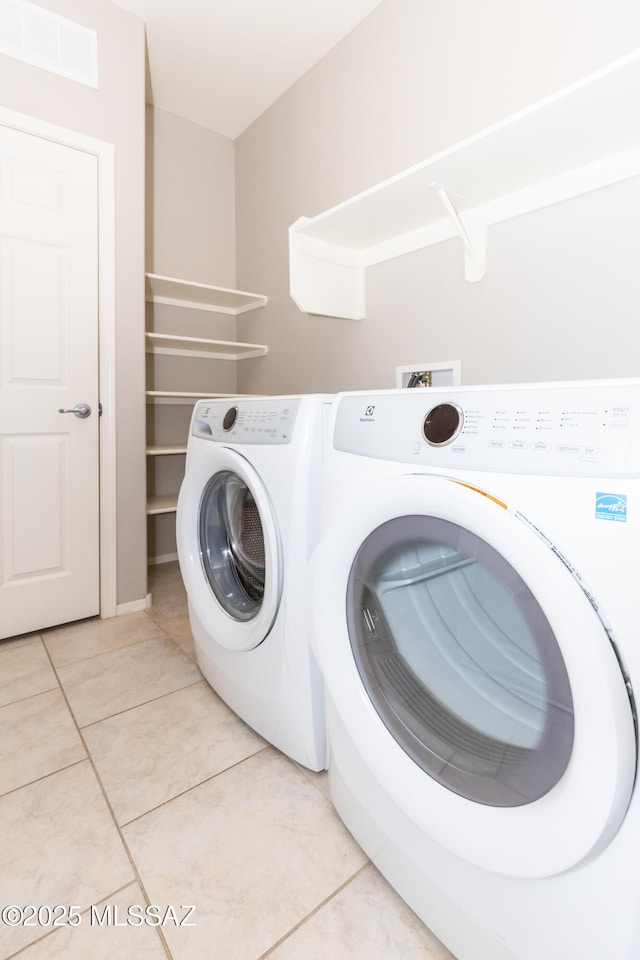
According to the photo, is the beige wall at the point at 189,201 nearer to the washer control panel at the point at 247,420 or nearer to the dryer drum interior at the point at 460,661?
the washer control panel at the point at 247,420

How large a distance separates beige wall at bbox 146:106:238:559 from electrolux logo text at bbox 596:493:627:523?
252cm

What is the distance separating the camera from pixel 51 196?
6.18 ft

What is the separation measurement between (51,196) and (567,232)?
1836 mm

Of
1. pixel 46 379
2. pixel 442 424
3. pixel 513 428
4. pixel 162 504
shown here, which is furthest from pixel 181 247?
pixel 513 428

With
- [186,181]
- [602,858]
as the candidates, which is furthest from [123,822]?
[186,181]

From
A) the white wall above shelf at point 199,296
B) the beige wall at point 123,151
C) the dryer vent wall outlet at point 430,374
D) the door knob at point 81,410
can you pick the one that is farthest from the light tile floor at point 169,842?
the white wall above shelf at point 199,296

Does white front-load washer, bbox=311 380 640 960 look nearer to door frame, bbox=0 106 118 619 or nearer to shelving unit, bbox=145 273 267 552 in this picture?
door frame, bbox=0 106 118 619

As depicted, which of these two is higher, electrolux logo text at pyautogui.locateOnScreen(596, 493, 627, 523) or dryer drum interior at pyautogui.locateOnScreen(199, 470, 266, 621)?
electrolux logo text at pyautogui.locateOnScreen(596, 493, 627, 523)

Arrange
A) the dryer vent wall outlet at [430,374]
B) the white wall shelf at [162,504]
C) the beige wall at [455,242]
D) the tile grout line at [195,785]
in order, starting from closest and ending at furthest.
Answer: the tile grout line at [195,785] < the beige wall at [455,242] < the dryer vent wall outlet at [430,374] < the white wall shelf at [162,504]

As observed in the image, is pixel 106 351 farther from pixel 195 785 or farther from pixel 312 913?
pixel 312 913

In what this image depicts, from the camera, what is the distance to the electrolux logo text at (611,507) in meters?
0.54

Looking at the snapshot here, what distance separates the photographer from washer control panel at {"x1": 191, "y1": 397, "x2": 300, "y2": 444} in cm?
113

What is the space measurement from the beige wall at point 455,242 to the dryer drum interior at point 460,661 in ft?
2.87

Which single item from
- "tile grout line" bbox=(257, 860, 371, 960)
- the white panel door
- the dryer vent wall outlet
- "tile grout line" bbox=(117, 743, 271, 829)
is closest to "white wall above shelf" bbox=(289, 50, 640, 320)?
the dryer vent wall outlet
